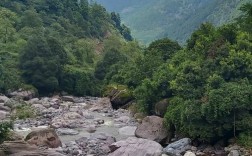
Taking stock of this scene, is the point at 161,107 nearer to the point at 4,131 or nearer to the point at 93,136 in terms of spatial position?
the point at 93,136

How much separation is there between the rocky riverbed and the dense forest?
1296 mm

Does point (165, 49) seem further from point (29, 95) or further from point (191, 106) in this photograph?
point (191, 106)

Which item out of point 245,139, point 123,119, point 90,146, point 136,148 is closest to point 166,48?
point 123,119

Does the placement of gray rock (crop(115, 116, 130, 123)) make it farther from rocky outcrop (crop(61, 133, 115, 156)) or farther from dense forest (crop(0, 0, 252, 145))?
rocky outcrop (crop(61, 133, 115, 156))

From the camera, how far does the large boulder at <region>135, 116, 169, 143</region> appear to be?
3241 centimetres

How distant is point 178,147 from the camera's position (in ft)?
97.4

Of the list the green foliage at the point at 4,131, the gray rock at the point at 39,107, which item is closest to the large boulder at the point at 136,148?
the green foliage at the point at 4,131

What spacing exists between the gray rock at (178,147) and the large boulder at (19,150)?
8.89 m

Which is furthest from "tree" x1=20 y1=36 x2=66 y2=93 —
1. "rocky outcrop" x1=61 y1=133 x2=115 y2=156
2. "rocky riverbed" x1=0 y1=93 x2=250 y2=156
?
"rocky outcrop" x1=61 y1=133 x2=115 y2=156

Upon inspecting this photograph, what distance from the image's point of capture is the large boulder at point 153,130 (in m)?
32.4

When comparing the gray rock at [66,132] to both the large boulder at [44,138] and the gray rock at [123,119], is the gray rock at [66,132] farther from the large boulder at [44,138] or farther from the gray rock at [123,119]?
the gray rock at [123,119]

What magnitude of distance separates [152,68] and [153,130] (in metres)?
17.2

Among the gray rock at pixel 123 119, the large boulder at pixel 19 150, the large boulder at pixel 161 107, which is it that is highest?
the large boulder at pixel 161 107

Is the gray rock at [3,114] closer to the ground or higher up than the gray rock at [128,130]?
higher up
